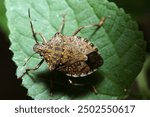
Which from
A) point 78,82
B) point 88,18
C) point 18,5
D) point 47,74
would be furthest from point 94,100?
point 18,5

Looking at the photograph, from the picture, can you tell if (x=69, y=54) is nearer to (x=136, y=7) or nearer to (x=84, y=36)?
(x=84, y=36)

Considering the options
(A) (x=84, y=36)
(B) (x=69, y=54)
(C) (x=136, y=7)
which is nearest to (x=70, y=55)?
(B) (x=69, y=54)

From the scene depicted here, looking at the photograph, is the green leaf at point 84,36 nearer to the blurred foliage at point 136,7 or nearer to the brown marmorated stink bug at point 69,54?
the brown marmorated stink bug at point 69,54

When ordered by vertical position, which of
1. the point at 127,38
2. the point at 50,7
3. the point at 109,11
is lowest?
the point at 127,38

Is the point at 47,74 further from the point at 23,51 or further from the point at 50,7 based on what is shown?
the point at 50,7

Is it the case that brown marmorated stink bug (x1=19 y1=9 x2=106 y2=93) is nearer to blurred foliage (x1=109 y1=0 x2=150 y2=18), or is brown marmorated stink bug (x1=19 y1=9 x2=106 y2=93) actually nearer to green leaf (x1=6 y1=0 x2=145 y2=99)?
green leaf (x1=6 y1=0 x2=145 y2=99)

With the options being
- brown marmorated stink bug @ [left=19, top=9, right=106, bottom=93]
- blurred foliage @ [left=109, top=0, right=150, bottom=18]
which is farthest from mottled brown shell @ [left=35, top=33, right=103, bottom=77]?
blurred foliage @ [left=109, top=0, right=150, bottom=18]

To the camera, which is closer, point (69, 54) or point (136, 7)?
point (69, 54)
